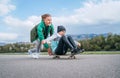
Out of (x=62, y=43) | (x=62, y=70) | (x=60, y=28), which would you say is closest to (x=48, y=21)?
(x=60, y=28)

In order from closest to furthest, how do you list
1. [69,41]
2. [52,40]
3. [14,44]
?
[69,41]
[52,40]
[14,44]

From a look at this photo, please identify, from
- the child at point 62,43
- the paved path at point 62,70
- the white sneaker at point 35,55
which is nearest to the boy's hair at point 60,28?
the child at point 62,43

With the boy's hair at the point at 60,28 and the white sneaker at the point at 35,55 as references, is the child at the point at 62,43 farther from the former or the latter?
the white sneaker at the point at 35,55

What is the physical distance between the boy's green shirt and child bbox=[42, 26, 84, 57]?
41cm

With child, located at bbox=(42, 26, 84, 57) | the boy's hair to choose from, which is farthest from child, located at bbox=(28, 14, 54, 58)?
the boy's hair

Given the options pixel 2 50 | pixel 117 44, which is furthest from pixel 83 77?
pixel 2 50

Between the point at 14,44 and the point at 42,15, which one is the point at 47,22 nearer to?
the point at 42,15

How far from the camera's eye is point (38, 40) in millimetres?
10711

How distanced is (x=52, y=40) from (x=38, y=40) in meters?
0.68

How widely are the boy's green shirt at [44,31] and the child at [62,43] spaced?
0.41 metres

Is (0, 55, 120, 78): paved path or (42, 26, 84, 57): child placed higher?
(42, 26, 84, 57): child

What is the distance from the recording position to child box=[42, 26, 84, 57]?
9414 mm

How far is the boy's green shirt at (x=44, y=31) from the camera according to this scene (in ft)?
34.1

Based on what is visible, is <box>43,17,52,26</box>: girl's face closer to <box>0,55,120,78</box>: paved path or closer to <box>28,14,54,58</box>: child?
<box>28,14,54,58</box>: child
